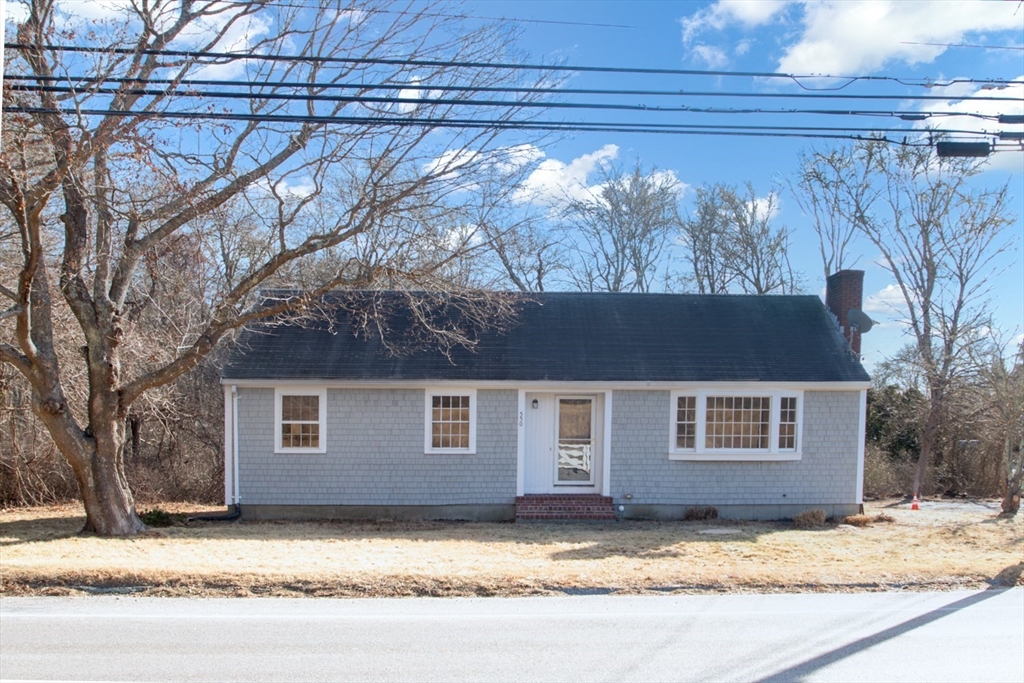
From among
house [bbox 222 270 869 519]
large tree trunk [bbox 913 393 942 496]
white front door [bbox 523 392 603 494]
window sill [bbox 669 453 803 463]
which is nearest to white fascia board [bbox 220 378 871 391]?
house [bbox 222 270 869 519]

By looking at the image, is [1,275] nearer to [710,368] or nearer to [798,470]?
[710,368]

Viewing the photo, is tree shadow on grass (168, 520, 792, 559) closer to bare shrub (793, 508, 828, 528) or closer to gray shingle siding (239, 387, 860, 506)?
bare shrub (793, 508, 828, 528)

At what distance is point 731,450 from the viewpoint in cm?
1454

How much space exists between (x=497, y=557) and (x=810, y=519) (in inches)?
270

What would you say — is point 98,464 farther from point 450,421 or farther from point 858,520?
point 858,520

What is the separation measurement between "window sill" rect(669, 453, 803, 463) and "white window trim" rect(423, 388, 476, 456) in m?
3.81

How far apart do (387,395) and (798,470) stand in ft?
26.3

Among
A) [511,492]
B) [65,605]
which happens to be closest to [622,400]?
[511,492]

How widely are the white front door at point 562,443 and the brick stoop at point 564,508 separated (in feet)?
1.47

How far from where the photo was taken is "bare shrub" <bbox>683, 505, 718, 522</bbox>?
1434 cm

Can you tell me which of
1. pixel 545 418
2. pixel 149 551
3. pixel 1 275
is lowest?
pixel 149 551

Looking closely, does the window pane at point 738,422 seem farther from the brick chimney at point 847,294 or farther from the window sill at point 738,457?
the brick chimney at point 847,294

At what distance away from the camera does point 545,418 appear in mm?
14805

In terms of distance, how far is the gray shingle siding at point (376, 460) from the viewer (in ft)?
46.1
